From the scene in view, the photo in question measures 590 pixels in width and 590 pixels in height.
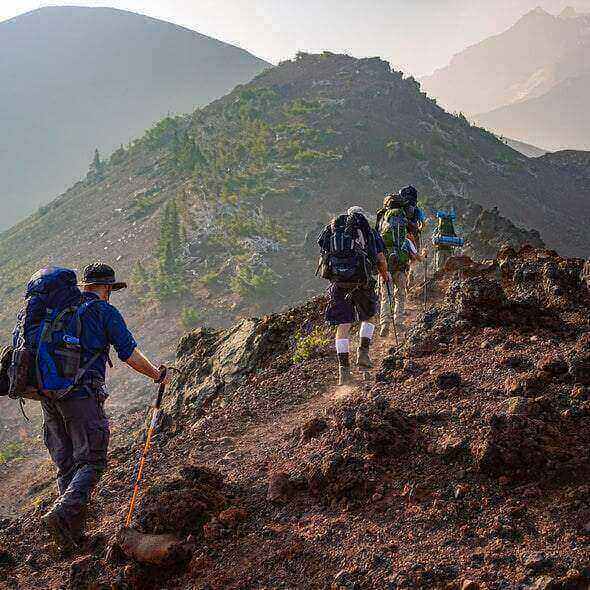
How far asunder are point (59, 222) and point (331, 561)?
3462cm

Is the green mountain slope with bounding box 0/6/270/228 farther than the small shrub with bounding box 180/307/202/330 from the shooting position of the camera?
Yes

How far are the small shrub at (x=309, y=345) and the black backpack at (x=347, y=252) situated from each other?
4.69 ft

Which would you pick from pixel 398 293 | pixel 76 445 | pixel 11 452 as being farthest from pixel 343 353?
pixel 11 452

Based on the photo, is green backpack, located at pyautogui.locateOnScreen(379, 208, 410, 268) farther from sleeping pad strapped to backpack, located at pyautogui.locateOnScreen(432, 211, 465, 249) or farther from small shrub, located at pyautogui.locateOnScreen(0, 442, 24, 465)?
small shrub, located at pyautogui.locateOnScreen(0, 442, 24, 465)

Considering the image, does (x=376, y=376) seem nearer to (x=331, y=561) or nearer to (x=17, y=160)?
(x=331, y=561)

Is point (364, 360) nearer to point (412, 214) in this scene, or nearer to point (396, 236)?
point (396, 236)

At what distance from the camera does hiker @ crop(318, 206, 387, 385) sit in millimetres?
5770

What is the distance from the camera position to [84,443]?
4.11m

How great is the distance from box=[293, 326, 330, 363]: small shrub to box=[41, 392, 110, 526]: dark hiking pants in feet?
10.1

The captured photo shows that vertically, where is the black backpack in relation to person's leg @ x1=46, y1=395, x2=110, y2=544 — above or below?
above

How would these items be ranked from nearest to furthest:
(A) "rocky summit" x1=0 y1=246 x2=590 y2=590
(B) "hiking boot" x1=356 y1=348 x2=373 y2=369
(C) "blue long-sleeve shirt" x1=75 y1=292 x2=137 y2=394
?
(A) "rocky summit" x1=0 y1=246 x2=590 y2=590, (C) "blue long-sleeve shirt" x1=75 y1=292 x2=137 y2=394, (B) "hiking boot" x1=356 y1=348 x2=373 y2=369

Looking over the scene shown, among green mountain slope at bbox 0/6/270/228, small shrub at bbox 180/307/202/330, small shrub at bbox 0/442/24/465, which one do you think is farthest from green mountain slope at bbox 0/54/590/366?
green mountain slope at bbox 0/6/270/228

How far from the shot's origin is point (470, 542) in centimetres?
296

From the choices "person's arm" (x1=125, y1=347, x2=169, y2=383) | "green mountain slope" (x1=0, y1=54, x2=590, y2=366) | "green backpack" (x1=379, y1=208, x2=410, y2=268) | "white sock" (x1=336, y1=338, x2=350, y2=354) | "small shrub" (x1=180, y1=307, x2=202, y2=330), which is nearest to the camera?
"person's arm" (x1=125, y1=347, x2=169, y2=383)
